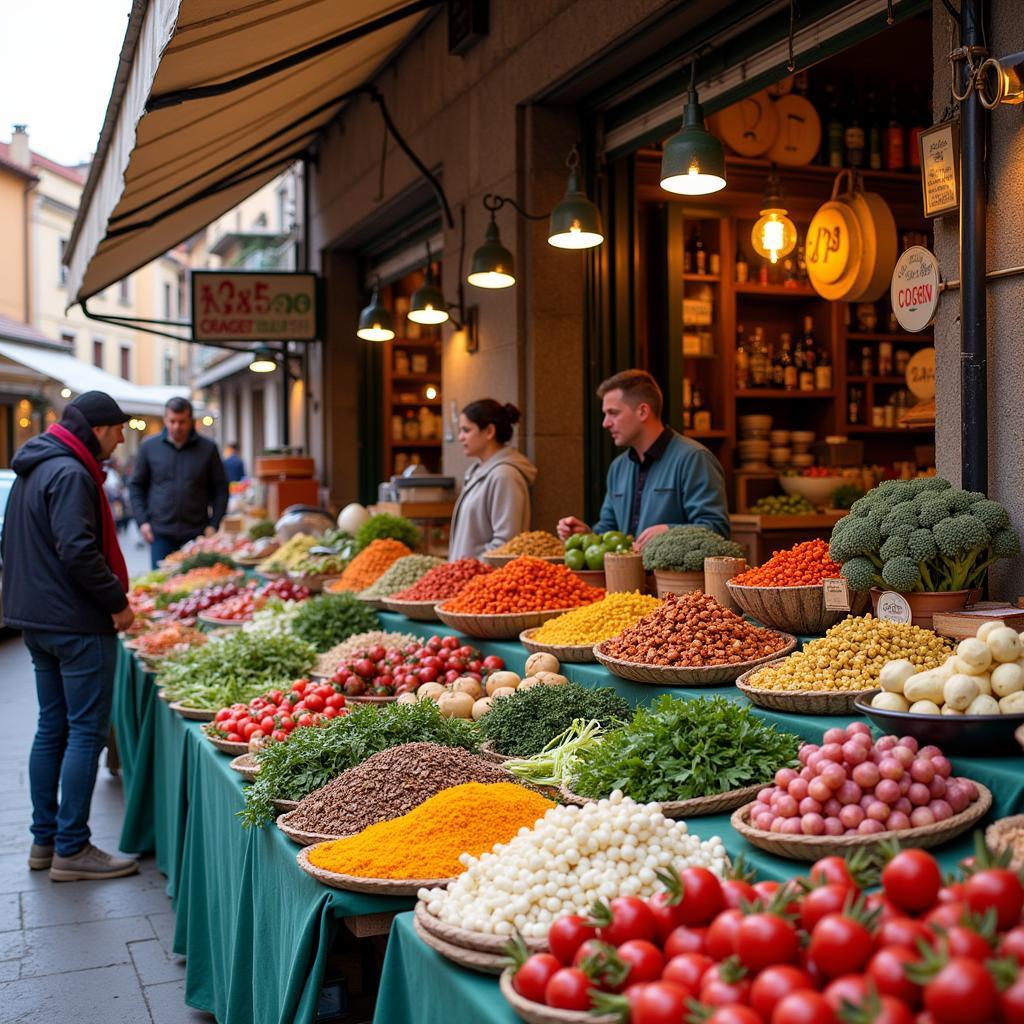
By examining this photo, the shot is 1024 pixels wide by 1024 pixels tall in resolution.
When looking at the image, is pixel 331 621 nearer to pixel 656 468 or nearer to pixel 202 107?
pixel 656 468

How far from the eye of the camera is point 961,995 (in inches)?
50.9

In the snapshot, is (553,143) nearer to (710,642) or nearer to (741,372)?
(741,372)

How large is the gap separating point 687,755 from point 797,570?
1215 millimetres

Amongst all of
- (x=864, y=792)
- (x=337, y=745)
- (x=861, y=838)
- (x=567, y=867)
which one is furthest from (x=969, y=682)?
(x=337, y=745)

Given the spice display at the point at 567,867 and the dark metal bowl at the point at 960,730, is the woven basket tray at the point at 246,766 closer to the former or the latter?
the spice display at the point at 567,867

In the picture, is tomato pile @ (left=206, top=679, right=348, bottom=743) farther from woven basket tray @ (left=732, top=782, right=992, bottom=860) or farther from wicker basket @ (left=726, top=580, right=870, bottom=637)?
woven basket tray @ (left=732, top=782, right=992, bottom=860)

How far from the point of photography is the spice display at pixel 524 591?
4812 mm

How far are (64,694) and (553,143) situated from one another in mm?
4417

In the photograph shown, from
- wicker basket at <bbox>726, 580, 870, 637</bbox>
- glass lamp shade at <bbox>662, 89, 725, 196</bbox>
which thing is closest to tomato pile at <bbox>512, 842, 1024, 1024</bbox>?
wicker basket at <bbox>726, 580, 870, 637</bbox>

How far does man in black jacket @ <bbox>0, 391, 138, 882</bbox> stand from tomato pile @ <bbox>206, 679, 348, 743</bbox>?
4.36ft

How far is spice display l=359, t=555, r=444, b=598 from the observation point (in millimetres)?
6028

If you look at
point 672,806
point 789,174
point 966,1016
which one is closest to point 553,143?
point 789,174

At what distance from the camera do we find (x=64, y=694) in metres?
5.39

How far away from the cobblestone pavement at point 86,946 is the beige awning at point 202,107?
3512 millimetres
